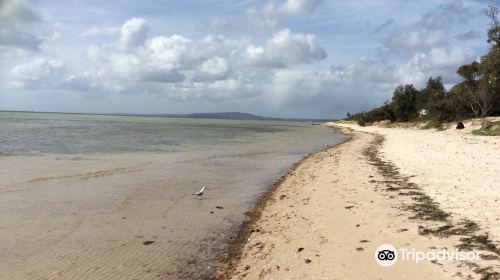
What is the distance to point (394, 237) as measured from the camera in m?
8.34

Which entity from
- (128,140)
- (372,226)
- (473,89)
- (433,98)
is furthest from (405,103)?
(372,226)

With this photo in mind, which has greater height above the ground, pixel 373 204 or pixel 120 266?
pixel 373 204

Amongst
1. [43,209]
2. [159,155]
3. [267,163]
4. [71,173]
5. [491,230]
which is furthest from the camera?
[159,155]

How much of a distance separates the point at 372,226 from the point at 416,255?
2.18 meters

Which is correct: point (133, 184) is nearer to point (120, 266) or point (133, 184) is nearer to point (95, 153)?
point (120, 266)

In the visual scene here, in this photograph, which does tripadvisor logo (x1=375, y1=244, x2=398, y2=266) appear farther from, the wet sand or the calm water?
the calm water

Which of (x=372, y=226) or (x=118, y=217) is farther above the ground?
(x=372, y=226)

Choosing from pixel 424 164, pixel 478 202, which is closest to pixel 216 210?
pixel 478 202

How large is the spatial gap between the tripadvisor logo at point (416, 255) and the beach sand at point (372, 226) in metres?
0.14

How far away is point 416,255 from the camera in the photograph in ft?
23.4

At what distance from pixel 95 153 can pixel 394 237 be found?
2739cm

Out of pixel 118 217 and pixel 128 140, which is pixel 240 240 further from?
pixel 128 140

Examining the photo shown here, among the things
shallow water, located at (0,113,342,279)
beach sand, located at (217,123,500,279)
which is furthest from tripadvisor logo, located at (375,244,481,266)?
shallow water, located at (0,113,342,279)

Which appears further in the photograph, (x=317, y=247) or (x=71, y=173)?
(x=71, y=173)
